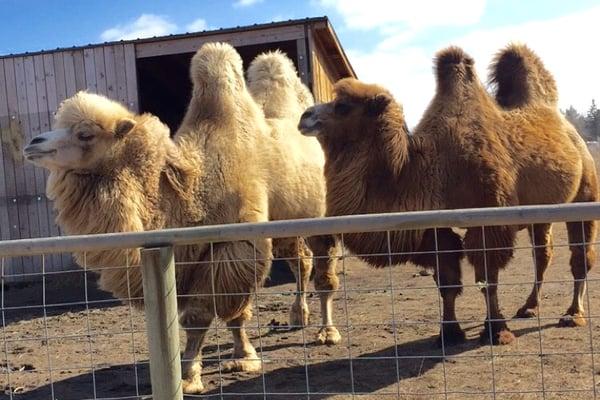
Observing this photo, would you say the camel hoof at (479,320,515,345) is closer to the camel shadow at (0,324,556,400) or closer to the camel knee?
the camel shadow at (0,324,556,400)

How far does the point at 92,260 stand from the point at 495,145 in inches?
139

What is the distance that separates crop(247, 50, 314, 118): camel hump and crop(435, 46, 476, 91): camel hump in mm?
2158

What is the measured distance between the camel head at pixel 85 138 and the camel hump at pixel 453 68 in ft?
9.03

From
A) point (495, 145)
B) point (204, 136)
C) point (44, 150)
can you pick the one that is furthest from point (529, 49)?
point (44, 150)

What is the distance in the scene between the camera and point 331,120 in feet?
20.0

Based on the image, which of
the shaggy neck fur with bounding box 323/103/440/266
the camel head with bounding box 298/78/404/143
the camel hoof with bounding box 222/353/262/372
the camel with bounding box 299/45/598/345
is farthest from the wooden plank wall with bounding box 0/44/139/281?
the camel hoof with bounding box 222/353/262/372

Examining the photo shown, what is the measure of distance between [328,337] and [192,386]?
1824mm

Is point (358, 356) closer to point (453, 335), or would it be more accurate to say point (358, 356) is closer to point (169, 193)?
point (453, 335)

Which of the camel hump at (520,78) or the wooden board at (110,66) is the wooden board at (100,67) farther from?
the camel hump at (520,78)

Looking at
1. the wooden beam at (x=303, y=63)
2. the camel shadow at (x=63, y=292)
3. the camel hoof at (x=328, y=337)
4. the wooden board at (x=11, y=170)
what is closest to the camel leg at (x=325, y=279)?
the camel hoof at (x=328, y=337)

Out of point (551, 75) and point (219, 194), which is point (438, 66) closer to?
point (551, 75)

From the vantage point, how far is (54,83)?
444 inches

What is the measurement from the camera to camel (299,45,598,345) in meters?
5.82

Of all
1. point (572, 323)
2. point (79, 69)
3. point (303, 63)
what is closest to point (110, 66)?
point (79, 69)
